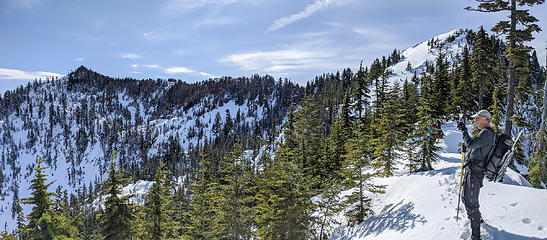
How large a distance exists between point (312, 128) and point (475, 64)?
24360 mm

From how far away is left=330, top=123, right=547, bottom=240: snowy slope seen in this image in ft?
24.1

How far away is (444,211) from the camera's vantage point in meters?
9.64

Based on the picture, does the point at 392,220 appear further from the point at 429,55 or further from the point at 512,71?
the point at 429,55

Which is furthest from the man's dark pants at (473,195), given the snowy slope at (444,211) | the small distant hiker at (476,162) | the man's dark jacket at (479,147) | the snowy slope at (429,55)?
the snowy slope at (429,55)

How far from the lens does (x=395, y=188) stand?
Result: 16.4 m

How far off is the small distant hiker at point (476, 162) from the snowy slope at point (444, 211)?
3.32ft

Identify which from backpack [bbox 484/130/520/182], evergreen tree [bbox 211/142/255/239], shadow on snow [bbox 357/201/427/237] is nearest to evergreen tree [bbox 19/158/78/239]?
evergreen tree [bbox 211/142/255/239]

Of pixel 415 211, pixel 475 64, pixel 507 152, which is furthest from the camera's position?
pixel 475 64

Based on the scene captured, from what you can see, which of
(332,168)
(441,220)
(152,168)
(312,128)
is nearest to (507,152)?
(441,220)

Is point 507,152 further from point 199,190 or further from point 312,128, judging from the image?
point 312,128

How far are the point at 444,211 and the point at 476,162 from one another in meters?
3.70

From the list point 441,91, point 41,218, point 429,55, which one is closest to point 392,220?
point 41,218

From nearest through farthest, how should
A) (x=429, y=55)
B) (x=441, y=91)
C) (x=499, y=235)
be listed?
(x=499, y=235)
(x=441, y=91)
(x=429, y=55)

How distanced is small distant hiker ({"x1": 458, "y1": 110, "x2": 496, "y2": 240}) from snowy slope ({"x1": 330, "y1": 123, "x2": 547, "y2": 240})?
1012mm
